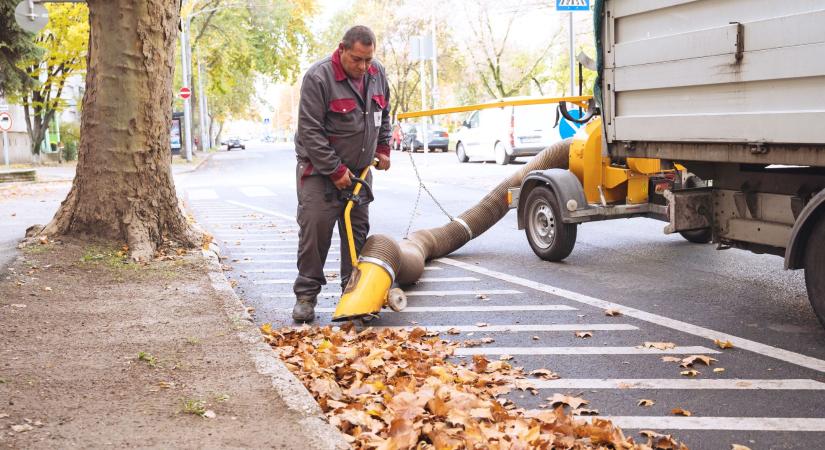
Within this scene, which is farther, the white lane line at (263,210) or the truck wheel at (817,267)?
the white lane line at (263,210)

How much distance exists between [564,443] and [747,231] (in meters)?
3.16

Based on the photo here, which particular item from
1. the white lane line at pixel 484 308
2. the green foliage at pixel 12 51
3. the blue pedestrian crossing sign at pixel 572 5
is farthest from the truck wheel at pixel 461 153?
the white lane line at pixel 484 308

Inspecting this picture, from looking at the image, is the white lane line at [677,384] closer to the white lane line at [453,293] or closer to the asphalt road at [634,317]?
the asphalt road at [634,317]

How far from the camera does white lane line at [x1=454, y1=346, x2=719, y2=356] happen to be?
5340 mm

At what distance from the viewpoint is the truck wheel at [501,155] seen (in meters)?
27.3

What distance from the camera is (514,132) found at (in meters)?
26.5

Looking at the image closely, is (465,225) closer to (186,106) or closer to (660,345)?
(660,345)

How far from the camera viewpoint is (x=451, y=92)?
239 feet

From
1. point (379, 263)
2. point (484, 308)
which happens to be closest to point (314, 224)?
point (379, 263)

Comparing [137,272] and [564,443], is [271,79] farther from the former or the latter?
[564,443]

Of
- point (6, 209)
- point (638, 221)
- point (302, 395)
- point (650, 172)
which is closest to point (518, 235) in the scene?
point (638, 221)

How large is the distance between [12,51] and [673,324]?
70.8 ft

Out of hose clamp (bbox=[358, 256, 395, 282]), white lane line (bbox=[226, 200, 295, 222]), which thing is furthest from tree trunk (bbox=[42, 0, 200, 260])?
white lane line (bbox=[226, 200, 295, 222])

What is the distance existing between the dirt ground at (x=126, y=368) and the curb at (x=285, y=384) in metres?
0.05
